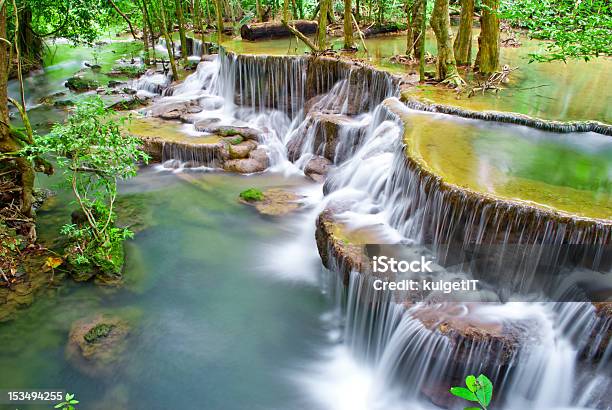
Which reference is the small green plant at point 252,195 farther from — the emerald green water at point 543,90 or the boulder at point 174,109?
the boulder at point 174,109

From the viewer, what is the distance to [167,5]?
2323cm

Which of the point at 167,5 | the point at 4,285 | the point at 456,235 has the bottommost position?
the point at 4,285

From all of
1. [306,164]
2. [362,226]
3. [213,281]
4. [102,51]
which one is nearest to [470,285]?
[362,226]

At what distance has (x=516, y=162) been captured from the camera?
718 centimetres

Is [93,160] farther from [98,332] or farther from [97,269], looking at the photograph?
[98,332]

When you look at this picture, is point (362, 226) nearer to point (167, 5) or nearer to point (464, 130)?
point (464, 130)

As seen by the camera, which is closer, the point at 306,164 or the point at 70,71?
the point at 306,164

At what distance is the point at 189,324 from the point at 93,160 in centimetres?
320

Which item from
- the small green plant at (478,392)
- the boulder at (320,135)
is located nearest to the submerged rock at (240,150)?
the boulder at (320,135)

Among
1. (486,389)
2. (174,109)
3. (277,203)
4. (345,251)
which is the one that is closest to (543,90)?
(277,203)

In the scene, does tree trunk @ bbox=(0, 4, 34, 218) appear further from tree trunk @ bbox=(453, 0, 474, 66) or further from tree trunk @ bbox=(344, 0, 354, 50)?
tree trunk @ bbox=(344, 0, 354, 50)

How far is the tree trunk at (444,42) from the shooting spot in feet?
34.4

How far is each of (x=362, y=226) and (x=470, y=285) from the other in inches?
81.2

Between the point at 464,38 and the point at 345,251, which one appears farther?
the point at 464,38
